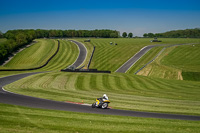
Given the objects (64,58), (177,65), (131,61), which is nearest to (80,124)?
(177,65)

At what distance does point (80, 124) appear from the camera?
579 inches

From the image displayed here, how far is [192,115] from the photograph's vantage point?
19938 mm

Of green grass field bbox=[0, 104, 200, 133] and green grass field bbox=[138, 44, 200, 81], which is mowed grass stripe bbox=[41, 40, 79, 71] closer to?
green grass field bbox=[138, 44, 200, 81]

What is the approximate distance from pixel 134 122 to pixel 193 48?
288ft

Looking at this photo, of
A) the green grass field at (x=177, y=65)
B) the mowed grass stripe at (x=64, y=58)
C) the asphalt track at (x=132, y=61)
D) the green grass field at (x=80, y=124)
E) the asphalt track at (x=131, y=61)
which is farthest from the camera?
the mowed grass stripe at (x=64, y=58)

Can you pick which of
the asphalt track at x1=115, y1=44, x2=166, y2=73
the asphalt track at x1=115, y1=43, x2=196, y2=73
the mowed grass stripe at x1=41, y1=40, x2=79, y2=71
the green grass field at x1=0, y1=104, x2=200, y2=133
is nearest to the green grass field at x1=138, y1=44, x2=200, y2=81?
the asphalt track at x1=115, y1=43, x2=196, y2=73

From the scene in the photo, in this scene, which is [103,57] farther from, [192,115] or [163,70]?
[192,115]

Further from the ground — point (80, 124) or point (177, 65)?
point (80, 124)

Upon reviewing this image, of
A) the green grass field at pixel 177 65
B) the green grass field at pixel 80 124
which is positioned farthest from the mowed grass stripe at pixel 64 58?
the green grass field at pixel 80 124

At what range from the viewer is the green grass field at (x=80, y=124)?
13.2 m

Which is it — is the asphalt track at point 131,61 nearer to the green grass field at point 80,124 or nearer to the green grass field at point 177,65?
the green grass field at point 177,65

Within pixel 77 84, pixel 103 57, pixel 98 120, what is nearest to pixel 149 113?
pixel 98 120

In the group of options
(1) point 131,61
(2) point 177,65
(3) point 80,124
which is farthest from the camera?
(1) point 131,61

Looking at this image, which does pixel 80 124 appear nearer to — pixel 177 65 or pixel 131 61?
pixel 177 65
